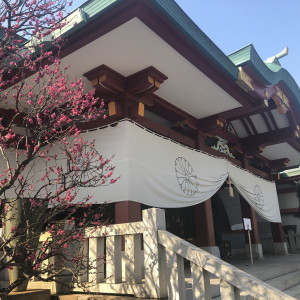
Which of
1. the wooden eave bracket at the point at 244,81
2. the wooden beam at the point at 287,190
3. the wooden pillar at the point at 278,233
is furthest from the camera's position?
the wooden beam at the point at 287,190

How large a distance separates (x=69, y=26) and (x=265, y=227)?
14.8m

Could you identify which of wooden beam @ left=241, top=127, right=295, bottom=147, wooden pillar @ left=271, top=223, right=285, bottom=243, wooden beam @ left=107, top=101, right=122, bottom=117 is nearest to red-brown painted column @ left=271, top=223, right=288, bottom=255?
wooden pillar @ left=271, top=223, right=285, bottom=243

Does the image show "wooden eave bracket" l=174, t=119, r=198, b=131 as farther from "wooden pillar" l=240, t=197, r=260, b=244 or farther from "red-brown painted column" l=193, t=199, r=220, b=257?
"wooden pillar" l=240, t=197, r=260, b=244

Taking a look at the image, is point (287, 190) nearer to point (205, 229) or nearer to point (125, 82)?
point (205, 229)

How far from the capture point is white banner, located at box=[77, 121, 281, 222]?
17.6ft

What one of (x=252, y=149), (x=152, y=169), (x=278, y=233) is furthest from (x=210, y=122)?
(x=278, y=233)

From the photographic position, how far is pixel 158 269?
3.14 metres

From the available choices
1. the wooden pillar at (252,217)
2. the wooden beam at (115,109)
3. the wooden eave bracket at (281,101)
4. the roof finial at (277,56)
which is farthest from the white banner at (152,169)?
the roof finial at (277,56)

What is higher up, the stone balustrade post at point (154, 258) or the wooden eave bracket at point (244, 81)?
the wooden eave bracket at point (244, 81)

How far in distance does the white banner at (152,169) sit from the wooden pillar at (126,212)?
10cm

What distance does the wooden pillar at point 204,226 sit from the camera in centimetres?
743

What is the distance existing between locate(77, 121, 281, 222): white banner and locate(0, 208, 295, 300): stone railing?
5.27 ft

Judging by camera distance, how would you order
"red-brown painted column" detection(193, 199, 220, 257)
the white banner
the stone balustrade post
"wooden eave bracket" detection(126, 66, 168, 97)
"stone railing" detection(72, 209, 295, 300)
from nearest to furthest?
"stone railing" detection(72, 209, 295, 300) → the stone balustrade post → "wooden eave bracket" detection(126, 66, 168, 97) → the white banner → "red-brown painted column" detection(193, 199, 220, 257)

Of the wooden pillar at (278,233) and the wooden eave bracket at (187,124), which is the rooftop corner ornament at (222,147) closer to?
the wooden eave bracket at (187,124)
